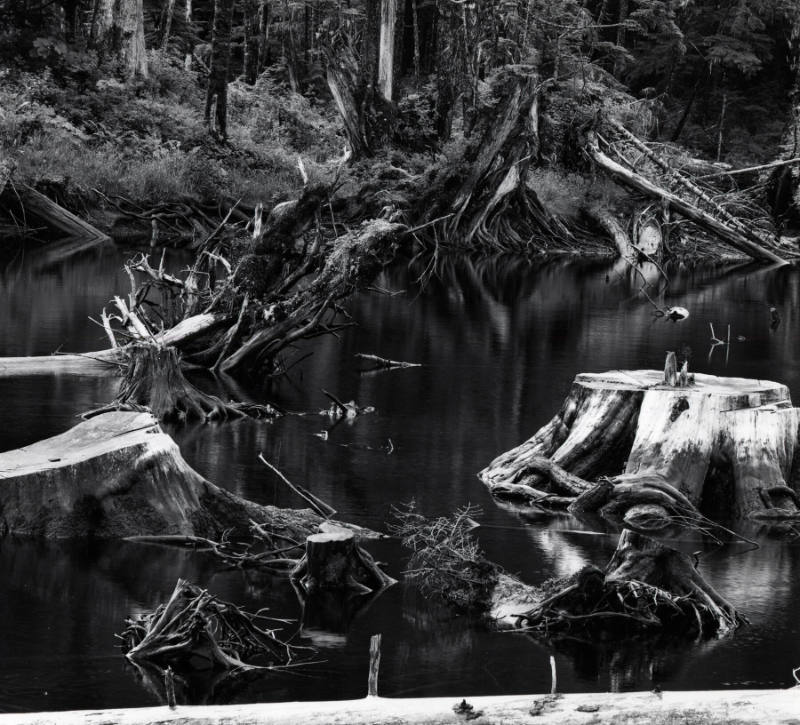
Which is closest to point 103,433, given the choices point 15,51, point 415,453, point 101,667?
point 101,667

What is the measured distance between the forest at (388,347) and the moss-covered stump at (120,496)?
0.02 m

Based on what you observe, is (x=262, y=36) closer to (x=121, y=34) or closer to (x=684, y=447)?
(x=121, y=34)

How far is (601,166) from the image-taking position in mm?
33656

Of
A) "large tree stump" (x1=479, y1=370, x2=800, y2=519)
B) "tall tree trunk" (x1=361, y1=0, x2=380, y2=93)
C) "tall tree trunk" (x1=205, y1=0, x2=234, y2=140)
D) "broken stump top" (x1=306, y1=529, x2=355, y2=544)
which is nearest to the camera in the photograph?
"broken stump top" (x1=306, y1=529, x2=355, y2=544)

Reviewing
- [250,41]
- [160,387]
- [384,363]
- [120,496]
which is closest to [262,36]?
[250,41]

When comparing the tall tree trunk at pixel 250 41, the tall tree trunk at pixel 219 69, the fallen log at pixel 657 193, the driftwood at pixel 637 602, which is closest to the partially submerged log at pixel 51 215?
the tall tree trunk at pixel 219 69

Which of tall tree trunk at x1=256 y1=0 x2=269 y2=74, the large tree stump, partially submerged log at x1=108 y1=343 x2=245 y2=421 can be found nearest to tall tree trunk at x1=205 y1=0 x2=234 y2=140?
tall tree trunk at x1=256 y1=0 x2=269 y2=74

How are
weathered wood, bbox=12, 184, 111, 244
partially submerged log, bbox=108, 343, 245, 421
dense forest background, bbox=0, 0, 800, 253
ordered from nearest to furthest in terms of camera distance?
partially submerged log, bbox=108, 343, 245, 421 < weathered wood, bbox=12, 184, 111, 244 < dense forest background, bbox=0, 0, 800, 253

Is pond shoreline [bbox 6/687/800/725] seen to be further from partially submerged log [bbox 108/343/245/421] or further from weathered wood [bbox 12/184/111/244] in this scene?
weathered wood [bbox 12/184/111/244]

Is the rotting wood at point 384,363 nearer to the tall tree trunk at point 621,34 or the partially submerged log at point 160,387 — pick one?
the partially submerged log at point 160,387

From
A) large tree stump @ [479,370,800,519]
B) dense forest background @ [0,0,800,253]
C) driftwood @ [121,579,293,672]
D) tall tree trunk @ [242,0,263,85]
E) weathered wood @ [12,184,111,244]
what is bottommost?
driftwood @ [121,579,293,672]

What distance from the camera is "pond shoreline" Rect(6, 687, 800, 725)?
4.10 meters

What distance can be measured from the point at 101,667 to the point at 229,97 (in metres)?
41.4

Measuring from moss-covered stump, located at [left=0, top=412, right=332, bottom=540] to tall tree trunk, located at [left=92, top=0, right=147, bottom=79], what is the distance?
1365 inches
